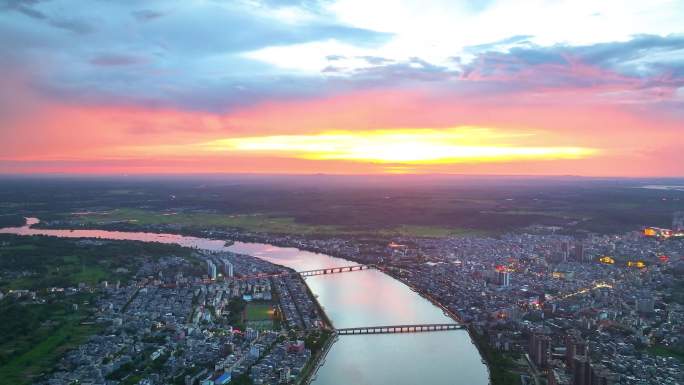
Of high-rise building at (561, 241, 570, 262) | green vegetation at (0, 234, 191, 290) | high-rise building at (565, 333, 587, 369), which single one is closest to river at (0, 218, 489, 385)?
high-rise building at (565, 333, 587, 369)

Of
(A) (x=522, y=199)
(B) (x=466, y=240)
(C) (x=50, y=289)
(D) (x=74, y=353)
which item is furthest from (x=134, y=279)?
(A) (x=522, y=199)

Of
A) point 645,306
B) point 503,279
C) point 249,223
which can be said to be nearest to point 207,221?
point 249,223

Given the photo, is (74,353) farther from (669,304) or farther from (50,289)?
(669,304)

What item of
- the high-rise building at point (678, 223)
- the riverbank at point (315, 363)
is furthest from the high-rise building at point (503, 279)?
the high-rise building at point (678, 223)

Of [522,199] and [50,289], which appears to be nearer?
[50,289]

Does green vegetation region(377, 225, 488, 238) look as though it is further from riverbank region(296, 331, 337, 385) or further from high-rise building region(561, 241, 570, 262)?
riverbank region(296, 331, 337, 385)
